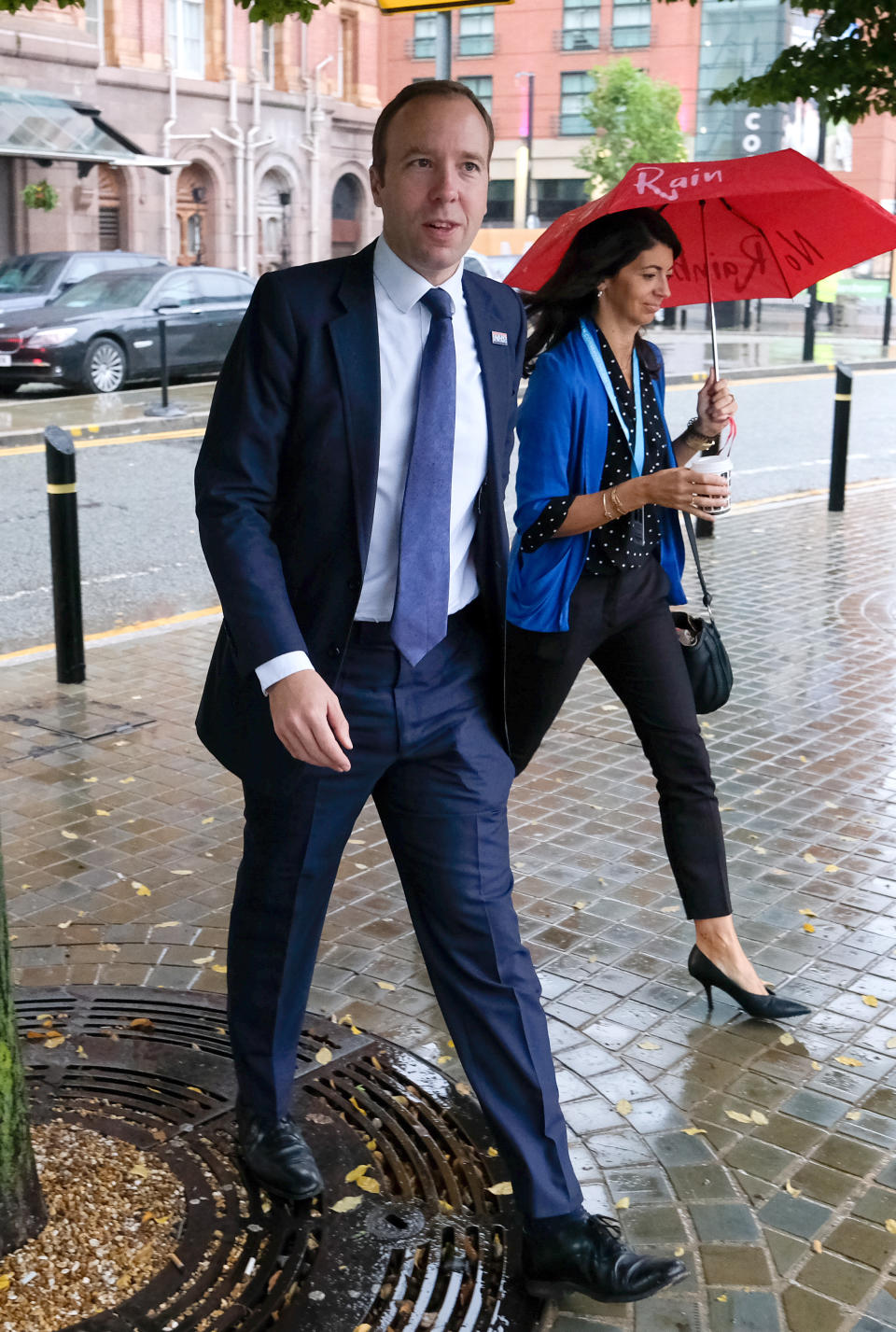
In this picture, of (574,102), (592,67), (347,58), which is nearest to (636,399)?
(347,58)

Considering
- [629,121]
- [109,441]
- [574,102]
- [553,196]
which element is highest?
[574,102]

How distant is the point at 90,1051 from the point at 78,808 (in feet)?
5.76

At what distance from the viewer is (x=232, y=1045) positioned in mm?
3035

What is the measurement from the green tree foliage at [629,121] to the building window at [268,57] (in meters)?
11.8

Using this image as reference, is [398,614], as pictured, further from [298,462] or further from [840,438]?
[840,438]

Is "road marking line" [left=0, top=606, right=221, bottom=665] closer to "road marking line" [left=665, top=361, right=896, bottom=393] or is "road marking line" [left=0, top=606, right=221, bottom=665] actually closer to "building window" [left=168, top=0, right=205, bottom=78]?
"road marking line" [left=665, top=361, right=896, bottom=393]

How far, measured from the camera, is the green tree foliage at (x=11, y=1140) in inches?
108

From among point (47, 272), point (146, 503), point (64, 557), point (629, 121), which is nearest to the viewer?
point (64, 557)

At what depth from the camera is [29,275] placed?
20.9m

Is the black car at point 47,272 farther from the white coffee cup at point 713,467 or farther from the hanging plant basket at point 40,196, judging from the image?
the white coffee cup at point 713,467

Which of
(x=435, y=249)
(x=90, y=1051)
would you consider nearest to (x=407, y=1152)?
(x=90, y=1051)

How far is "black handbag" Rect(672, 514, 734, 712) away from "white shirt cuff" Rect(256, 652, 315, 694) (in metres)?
1.63

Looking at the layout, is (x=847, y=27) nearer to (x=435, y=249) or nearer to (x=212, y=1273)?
(x=435, y=249)

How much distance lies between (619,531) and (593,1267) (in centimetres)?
173
